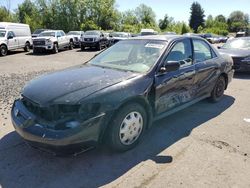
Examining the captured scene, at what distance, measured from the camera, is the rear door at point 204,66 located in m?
5.23

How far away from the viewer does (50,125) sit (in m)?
3.21

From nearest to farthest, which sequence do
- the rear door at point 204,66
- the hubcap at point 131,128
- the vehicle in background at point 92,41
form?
1. the hubcap at point 131,128
2. the rear door at point 204,66
3. the vehicle in background at point 92,41

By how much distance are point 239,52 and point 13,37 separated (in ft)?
49.9

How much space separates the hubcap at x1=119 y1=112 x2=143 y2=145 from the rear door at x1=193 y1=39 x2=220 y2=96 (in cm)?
181

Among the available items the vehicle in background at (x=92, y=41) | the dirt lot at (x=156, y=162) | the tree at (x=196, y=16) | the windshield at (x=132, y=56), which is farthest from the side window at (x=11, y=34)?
the tree at (x=196, y=16)

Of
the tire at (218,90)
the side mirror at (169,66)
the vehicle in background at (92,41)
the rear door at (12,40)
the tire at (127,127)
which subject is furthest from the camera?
the vehicle in background at (92,41)

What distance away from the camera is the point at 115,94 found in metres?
3.54

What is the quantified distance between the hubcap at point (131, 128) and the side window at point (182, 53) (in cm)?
123

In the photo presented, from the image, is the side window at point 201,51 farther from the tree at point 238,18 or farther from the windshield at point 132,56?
the tree at point 238,18

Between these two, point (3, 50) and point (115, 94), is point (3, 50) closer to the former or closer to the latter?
point (3, 50)

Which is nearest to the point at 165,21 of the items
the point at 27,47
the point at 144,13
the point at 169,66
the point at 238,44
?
the point at 144,13

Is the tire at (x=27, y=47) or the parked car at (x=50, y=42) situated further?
the tire at (x=27, y=47)

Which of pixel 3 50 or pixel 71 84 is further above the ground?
pixel 71 84

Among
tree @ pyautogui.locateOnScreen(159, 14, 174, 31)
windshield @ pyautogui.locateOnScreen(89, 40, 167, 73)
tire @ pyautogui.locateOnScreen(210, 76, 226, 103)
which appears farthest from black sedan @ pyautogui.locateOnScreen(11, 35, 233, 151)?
tree @ pyautogui.locateOnScreen(159, 14, 174, 31)
